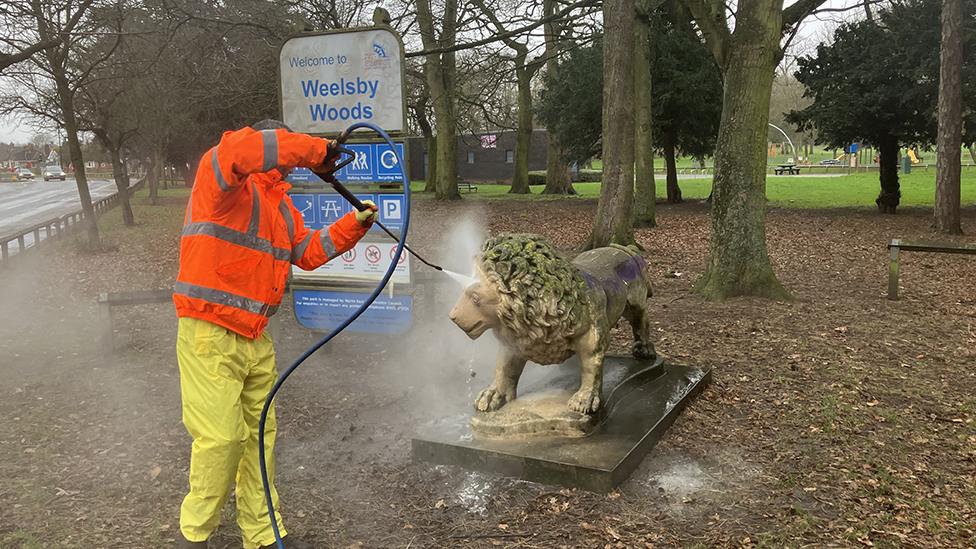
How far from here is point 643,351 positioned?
5824 mm

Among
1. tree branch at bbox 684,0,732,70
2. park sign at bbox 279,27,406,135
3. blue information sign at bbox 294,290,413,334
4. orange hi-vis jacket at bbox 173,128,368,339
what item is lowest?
blue information sign at bbox 294,290,413,334

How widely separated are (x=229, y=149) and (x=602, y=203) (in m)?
9.76

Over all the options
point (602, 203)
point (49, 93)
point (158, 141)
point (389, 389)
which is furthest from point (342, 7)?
point (158, 141)

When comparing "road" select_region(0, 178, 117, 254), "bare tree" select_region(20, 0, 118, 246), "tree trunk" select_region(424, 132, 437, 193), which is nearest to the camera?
"bare tree" select_region(20, 0, 118, 246)

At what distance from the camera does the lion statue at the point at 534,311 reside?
417cm

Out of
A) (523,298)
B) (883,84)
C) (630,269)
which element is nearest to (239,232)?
(523,298)

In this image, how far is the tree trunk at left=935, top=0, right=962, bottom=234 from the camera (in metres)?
13.6

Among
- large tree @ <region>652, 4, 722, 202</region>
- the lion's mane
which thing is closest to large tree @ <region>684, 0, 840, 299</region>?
the lion's mane

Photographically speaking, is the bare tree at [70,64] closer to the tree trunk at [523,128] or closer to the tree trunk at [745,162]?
the tree trunk at [745,162]

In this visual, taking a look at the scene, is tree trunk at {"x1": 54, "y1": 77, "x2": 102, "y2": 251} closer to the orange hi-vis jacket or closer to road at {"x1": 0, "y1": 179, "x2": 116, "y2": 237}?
road at {"x1": 0, "y1": 179, "x2": 116, "y2": 237}

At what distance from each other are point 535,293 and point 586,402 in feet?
2.74

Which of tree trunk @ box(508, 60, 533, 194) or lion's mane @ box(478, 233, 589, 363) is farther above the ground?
tree trunk @ box(508, 60, 533, 194)

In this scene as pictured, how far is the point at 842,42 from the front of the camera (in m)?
19.8

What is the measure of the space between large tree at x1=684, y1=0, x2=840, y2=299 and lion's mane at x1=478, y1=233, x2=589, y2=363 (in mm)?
4906
